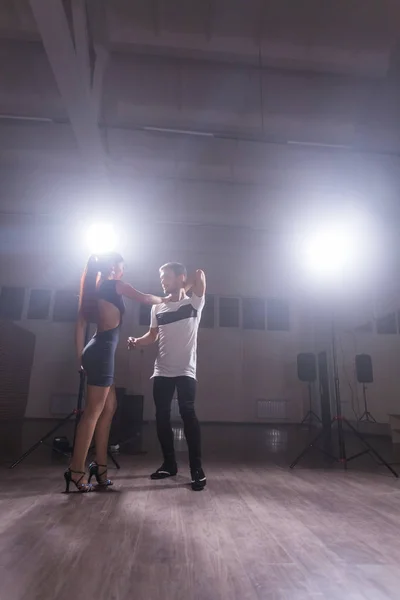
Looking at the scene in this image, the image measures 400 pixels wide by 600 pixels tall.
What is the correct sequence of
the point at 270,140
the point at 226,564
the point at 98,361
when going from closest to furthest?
1. the point at 226,564
2. the point at 98,361
3. the point at 270,140

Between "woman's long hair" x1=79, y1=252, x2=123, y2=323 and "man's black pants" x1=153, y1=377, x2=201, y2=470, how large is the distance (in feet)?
1.94

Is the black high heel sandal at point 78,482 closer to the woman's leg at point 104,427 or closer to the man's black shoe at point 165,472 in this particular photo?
the woman's leg at point 104,427

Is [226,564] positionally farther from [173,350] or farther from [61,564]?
[173,350]

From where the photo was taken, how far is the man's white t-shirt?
2.14 meters

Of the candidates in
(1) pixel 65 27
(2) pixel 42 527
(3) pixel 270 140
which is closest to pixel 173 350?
(2) pixel 42 527

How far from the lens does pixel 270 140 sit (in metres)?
3.66

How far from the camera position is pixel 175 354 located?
2148mm

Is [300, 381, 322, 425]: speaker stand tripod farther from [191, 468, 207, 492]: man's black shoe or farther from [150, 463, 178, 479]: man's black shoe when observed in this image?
[191, 468, 207, 492]: man's black shoe

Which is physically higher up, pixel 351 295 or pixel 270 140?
pixel 270 140

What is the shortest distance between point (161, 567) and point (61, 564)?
0.28 m

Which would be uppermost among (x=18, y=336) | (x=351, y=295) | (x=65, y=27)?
(x=65, y=27)

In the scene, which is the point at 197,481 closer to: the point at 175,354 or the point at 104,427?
the point at 104,427

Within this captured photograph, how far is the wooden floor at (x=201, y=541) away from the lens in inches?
34.5

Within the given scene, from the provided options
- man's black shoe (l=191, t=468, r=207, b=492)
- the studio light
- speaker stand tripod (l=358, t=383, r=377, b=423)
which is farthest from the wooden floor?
speaker stand tripod (l=358, t=383, r=377, b=423)
